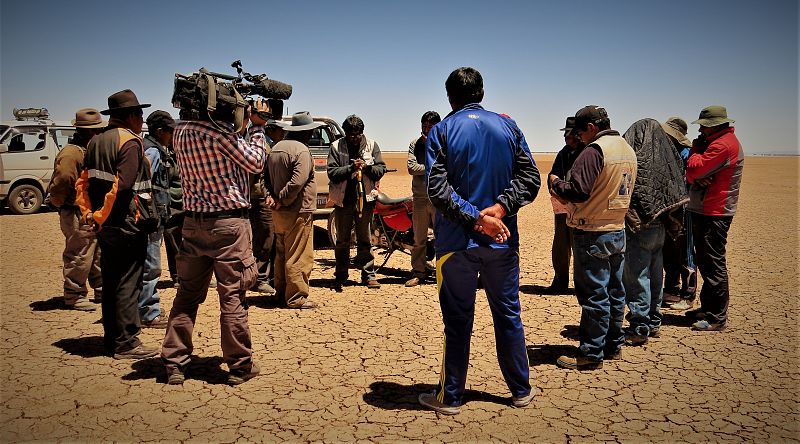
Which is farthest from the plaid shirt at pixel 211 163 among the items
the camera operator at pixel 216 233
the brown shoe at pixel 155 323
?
the brown shoe at pixel 155 323

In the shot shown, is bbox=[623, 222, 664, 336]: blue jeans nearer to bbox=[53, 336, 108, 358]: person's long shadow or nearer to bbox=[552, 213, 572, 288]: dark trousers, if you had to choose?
bbox=[552, 213, 572, 288]: dark trousers

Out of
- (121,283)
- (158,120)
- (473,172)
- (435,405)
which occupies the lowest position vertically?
(435,405)

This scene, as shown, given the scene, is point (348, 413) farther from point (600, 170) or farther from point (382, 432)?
point (600, 170)

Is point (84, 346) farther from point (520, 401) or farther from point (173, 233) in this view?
point (520, 401)

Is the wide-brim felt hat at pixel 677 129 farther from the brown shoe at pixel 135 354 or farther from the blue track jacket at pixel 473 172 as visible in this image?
the brown shoe at pixel 135 354

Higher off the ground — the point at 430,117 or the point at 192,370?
the point at 430,117

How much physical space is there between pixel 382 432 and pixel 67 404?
7.39 ft

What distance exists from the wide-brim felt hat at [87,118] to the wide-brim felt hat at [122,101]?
1.06m

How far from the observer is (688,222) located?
657 centimetres

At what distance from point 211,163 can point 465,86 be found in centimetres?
188

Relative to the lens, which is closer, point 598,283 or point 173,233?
point 598,283

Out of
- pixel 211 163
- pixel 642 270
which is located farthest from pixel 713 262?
pixel 211 163

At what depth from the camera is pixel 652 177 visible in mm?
4723

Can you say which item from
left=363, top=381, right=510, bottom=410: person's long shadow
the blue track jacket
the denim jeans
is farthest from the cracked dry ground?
the blue track jacket
